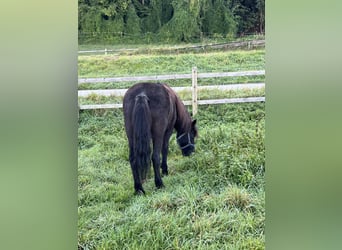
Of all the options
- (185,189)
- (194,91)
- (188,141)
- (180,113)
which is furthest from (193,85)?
(185,189)

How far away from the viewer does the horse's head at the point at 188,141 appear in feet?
6.75

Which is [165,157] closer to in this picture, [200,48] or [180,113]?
[180,113]

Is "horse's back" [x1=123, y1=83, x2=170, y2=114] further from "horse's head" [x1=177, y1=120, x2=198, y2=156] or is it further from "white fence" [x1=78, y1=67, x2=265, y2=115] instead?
"horse's head" [x1=177, y1=120, x2=198, y2=156]

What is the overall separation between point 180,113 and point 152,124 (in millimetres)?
174

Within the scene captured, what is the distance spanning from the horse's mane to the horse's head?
30 millimetres

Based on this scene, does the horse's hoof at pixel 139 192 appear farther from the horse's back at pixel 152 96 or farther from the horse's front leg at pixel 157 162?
the horse's back at pixel 152 96

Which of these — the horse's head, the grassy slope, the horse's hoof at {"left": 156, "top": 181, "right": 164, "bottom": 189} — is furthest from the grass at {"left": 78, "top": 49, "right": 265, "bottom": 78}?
the horse's hoof at {"left": 156, "top": 181, "right": 164, "bottom": 189}

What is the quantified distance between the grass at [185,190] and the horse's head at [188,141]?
0.11 feet

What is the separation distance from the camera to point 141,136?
6.82 feet
